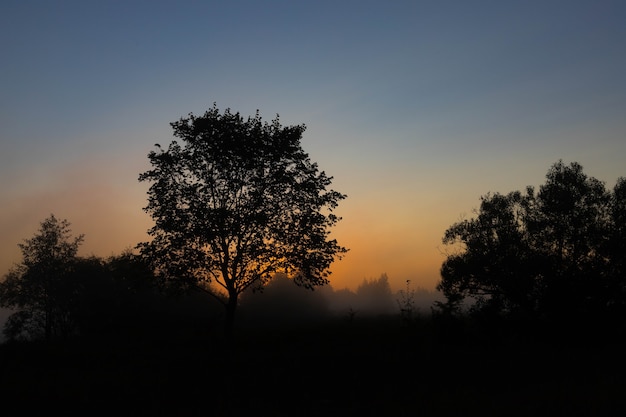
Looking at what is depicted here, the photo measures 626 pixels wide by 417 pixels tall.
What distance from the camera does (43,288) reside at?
187 ft

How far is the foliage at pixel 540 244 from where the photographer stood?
37469 millimetres

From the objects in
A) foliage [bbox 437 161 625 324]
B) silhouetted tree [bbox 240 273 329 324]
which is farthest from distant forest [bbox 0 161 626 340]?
silhouetted tree [bbox 240 273 329 324]

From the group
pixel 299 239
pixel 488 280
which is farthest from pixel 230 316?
pixel 488 280

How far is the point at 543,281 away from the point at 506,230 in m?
7.79

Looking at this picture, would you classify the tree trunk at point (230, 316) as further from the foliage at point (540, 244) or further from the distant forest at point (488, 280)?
the foliage at point (540, 244)

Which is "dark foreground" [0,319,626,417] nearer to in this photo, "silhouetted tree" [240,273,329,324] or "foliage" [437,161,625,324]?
"foliage" [437,161,625,324]

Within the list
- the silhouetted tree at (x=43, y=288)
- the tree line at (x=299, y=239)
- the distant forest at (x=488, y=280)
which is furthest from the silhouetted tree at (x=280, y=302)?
the tree line at (x=299, y=239)

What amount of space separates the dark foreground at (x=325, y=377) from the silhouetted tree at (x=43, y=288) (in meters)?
34.3

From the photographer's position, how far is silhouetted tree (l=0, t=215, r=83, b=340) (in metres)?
55.9

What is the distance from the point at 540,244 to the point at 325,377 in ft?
105

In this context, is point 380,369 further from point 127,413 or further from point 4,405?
point 4,405

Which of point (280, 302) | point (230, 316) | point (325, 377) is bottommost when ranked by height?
point (325, 377)

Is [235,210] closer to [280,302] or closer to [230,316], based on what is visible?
[230,316]

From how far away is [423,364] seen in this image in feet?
65.1
